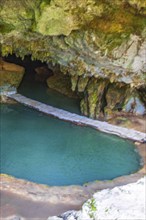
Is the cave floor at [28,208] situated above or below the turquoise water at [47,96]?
below

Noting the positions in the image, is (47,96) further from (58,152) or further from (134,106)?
(58,152)

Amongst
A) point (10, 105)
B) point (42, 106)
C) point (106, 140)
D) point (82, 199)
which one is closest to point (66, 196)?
point (82, 199)

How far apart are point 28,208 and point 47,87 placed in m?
10.6

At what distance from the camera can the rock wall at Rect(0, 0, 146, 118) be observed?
797cm

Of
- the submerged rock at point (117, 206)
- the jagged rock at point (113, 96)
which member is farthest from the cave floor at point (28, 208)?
the jagged rock at point (113, 96)

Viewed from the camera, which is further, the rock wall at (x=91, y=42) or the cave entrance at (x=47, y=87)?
the cave entrance at (x=47, y=87)

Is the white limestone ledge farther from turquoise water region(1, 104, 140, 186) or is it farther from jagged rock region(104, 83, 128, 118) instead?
jagged rock region(104, 83, 128, 118)

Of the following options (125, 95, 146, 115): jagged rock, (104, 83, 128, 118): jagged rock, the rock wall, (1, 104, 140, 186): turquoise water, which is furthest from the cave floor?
(125, 95, 146, 115): jagged rock

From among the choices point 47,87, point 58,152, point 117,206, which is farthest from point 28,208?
point 47,87

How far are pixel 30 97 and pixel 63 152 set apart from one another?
18.2 feet

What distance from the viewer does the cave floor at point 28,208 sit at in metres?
6.74

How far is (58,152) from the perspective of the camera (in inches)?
406

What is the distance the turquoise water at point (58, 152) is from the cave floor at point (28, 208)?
1322mm

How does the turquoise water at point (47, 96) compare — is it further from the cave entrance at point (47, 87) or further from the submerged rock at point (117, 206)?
the submerged rock at point (117, 206)
